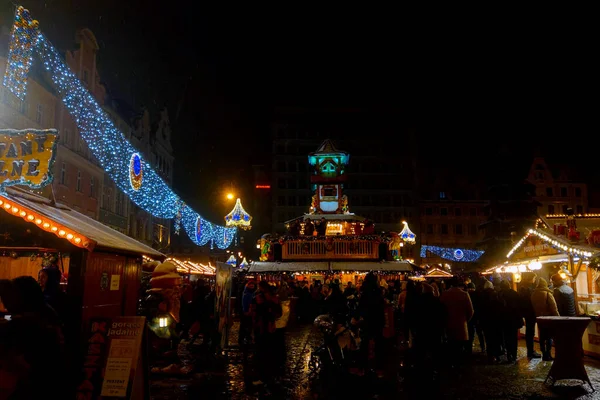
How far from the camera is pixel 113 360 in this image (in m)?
6.77

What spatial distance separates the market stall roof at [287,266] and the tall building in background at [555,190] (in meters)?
47.1

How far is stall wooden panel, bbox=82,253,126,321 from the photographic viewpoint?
8.56 metres

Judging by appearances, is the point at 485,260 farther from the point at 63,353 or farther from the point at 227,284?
the point at 63,353

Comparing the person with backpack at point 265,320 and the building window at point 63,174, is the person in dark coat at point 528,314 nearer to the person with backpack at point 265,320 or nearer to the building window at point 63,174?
the person with backpack at point 265,320

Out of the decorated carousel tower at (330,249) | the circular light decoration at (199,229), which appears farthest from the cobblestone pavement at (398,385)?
the circular light decoration at (199,229)

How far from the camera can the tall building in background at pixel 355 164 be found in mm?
73500

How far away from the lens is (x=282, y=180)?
→ 7475cm

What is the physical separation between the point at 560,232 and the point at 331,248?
43.6ft

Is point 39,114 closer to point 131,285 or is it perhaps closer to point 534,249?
point 131,285

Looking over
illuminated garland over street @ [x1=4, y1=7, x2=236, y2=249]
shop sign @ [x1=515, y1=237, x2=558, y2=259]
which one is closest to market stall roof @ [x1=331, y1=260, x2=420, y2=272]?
shop sign @ [x1=515, y1=237, x2=558, y2=259]

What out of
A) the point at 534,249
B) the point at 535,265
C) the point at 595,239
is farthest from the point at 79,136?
the point at 595,239

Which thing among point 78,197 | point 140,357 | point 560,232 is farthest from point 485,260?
point 140,357

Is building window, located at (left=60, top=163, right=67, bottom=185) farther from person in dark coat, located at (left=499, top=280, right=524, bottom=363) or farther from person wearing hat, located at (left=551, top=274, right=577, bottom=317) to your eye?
person wearing hat, located at (left=551, top=274, right=577, bottom=317)

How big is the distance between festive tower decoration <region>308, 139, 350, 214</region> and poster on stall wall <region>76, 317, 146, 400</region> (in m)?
27.3
